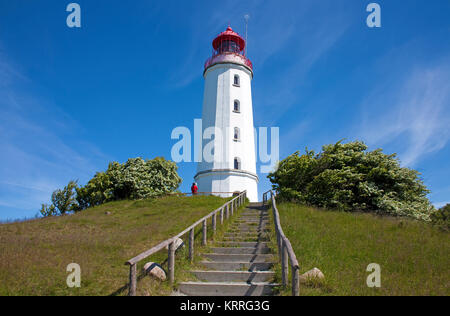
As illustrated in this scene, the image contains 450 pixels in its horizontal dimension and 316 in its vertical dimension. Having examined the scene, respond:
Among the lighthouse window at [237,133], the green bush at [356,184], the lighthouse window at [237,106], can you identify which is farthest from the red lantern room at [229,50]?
the green bush at [356,184]

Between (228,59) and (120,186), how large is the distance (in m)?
15.0

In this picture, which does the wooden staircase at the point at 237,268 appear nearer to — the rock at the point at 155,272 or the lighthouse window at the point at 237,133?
the rock at the point at 155,272

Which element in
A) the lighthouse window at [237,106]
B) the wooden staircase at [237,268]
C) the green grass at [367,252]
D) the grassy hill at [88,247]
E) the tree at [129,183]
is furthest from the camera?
the lighthouse window at [237,106]

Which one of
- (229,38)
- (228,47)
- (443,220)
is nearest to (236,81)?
(228,47)

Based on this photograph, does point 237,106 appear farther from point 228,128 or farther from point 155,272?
point 155,272

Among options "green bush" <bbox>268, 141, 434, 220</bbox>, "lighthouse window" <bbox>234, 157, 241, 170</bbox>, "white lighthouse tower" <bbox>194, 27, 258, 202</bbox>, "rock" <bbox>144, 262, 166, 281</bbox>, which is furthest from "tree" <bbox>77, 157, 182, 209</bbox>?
"rock" <bbox>144, 262, 166, 281</bbox>

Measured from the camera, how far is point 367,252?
960 cm

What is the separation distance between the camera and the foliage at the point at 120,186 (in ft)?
79.6

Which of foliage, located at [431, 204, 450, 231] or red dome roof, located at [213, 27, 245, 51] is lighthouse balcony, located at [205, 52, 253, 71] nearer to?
red dome roof, located at [213, 27, 245, 51]

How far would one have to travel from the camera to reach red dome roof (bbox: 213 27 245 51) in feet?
103

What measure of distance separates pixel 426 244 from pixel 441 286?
4458 millimetres

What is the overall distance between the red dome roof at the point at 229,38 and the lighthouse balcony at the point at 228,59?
2095 mm

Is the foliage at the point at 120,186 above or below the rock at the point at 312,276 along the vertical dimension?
above
